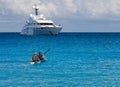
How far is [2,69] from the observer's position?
44.2 m

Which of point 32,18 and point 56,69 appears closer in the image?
point 56,69

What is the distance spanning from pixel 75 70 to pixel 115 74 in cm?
477

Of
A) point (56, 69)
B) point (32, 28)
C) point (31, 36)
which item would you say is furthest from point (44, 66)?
point (31, 36)

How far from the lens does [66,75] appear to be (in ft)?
129

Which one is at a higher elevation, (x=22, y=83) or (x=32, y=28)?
(x=22, y=83)

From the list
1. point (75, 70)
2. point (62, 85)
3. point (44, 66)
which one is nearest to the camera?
point (62, 85)

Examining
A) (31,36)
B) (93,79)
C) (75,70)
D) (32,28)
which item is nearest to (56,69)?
(75,70)

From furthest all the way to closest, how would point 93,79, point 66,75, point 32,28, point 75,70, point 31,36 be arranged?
point 31,36 → point 32,28 → point 75,70 → point 66,75 → point 93,79

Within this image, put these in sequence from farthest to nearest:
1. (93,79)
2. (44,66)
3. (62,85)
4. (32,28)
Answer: (32,28)
(44,66)
(93,79)
(62,85)

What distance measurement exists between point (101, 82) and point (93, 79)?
162cm

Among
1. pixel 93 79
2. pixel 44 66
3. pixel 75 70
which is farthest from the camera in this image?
pixel 44 66

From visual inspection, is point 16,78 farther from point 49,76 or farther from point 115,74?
point 115,74

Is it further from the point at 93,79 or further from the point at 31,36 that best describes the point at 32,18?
the point at 93,79

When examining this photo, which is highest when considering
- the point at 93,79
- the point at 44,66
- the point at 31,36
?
the point at 93,79
